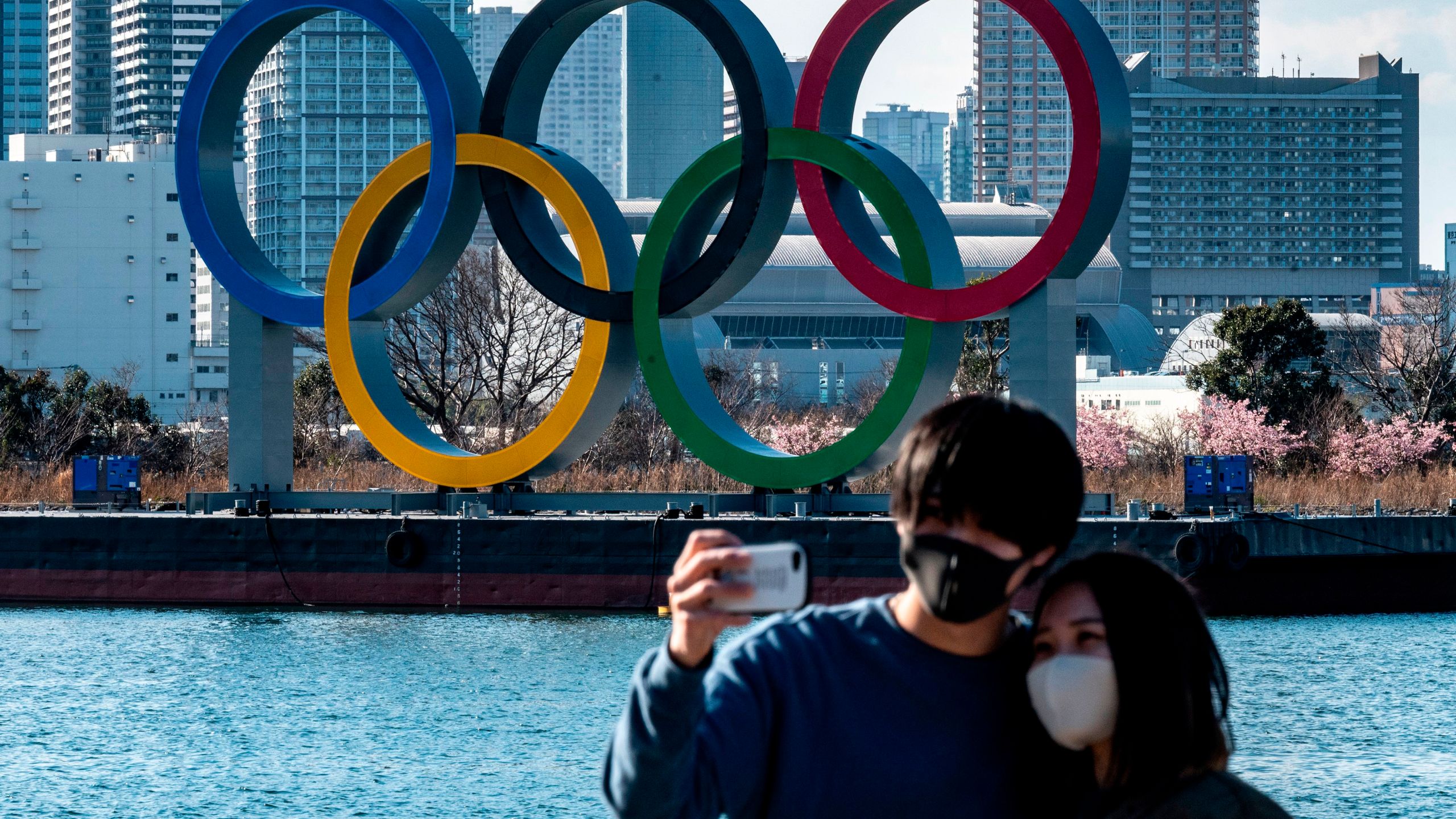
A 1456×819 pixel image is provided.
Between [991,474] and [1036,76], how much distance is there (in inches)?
7626

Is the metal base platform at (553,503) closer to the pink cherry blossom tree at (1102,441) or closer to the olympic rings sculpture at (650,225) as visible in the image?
the olympic rings sculpture at (650,225)

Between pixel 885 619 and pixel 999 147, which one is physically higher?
pixel 999 147

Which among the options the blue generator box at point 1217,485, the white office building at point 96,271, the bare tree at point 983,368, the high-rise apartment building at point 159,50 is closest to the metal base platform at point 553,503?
the blue generator box at point 1217,485

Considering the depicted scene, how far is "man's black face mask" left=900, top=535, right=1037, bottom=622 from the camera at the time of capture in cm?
321

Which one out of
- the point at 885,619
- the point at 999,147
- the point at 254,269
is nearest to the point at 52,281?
the point at 254,269

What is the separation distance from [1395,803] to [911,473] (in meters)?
14.2

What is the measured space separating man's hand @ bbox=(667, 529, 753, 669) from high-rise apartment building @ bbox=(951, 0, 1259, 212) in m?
188

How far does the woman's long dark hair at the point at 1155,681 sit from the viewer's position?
3.41m

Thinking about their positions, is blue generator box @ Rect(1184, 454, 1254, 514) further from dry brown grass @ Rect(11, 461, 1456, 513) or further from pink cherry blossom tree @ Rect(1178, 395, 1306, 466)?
pink cherry blossom tree @ Rect(1178, 395, 1306, 466)

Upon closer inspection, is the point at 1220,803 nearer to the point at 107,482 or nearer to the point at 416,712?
the point at 416,712

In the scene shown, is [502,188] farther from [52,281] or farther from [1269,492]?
[52,281]

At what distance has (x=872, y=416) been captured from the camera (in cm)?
2634

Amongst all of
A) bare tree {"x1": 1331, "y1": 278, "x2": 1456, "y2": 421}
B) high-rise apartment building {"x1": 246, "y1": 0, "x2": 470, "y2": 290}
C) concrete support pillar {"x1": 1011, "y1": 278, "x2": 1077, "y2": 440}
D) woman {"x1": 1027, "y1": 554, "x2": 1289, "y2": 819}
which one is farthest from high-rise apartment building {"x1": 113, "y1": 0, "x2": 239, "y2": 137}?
woman {"x1": 1027, "y1": 554, "x2": 1289, "y2": 819}

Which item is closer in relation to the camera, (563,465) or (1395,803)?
(1395,803)
